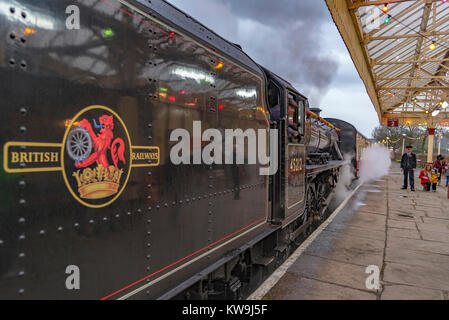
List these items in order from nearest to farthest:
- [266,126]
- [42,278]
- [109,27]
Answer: [42,278]
[109,27]
[266,126]

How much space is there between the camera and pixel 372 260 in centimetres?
487

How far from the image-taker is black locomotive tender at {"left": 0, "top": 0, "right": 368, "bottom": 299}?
1.33 metres

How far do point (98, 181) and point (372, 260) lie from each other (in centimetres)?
471

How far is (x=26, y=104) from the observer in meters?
1.34

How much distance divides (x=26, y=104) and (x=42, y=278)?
0.81m

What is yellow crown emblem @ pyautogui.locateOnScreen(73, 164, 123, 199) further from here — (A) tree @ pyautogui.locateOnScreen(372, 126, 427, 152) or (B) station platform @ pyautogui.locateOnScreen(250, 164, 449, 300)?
(A) tree @ pyautogui.locateOnScreen(372, 126, 427, 152)

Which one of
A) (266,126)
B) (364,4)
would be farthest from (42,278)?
(364,4)
